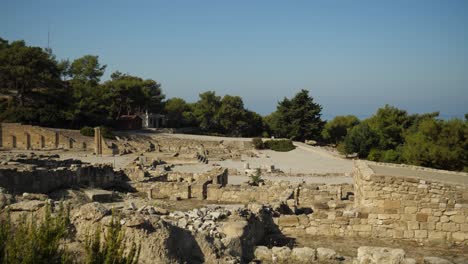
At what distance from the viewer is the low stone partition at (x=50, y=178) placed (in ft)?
48.8

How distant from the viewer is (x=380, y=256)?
26.4ft

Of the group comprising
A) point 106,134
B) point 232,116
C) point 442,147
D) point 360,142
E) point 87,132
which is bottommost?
point 442,147

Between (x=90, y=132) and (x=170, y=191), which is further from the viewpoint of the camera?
(x=90, y=132)

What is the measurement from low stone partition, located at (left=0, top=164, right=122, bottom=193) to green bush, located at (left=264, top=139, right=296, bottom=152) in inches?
1214

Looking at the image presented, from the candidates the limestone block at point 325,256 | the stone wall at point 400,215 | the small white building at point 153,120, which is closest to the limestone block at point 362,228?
the stone wall at point 400,215

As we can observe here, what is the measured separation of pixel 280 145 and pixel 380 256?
4273cm

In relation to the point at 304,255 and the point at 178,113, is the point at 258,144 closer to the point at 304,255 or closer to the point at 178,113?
the point at 178,113

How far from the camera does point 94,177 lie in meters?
19.7

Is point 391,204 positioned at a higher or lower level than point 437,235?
higher

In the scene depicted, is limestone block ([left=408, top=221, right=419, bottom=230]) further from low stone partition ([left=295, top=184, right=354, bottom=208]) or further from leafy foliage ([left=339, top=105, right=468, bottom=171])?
leafy foliage ([left=339, top=105, right=468, bottom=171])

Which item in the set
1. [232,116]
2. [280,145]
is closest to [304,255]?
[280,145]

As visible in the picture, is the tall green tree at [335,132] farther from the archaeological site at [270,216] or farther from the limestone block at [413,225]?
the limestone block at [413,225]

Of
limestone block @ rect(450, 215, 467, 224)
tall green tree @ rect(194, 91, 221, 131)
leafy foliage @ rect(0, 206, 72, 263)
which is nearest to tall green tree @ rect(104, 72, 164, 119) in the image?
tall green tree @ rect(194, 91, 221, 131)

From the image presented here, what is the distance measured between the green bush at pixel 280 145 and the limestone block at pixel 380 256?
1641 inches
